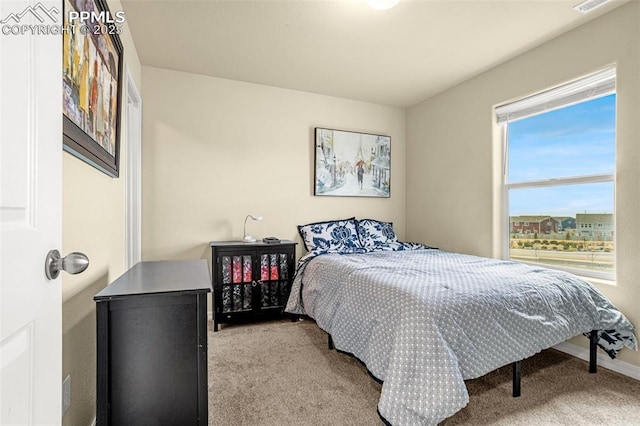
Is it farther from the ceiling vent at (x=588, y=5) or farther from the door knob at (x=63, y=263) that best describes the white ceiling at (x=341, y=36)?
the door knob at (x=63, y=263)

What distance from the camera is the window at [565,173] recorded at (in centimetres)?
244

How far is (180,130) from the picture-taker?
3.28 meters

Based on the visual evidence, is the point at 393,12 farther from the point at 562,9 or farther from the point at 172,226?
the point at 172,226

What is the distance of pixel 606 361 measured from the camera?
231 centimetres

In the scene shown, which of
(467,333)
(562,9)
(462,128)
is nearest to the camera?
(467,333)

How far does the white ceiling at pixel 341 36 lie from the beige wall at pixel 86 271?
70 cm

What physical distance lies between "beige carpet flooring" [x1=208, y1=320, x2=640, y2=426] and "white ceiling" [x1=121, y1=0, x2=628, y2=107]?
2.53 metres

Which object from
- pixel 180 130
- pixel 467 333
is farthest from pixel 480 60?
pixel 180 130

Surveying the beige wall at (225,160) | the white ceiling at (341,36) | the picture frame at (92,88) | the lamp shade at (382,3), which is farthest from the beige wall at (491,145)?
the picture frame at (92,88)

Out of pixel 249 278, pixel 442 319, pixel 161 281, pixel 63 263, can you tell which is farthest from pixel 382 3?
pixel 249 278

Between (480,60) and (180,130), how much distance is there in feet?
9.82

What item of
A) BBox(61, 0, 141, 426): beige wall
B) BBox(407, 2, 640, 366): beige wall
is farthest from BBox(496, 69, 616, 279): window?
BBox(61, 0, 141, 426): beige wall

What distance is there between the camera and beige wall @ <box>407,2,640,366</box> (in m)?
2.20

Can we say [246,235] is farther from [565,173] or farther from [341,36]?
[565,173]
